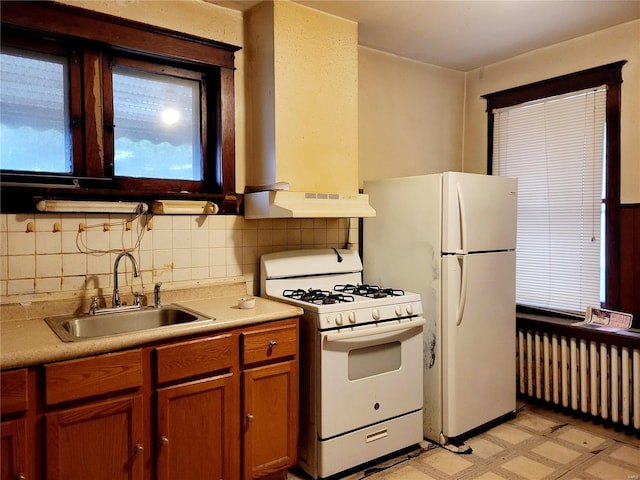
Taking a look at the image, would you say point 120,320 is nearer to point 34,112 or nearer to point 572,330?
point 34,112

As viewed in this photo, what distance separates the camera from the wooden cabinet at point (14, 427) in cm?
155

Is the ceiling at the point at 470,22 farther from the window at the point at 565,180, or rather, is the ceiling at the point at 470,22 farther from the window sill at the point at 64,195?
the window sill at the point at 64,195

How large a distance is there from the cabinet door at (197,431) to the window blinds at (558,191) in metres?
2.48

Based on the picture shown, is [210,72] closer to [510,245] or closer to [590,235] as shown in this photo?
[510,245]

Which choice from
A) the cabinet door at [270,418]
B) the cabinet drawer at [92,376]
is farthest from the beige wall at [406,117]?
the cabinet drawer at [92,376]

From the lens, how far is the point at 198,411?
200cm

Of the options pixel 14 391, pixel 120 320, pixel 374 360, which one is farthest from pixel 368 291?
pixel 14 391

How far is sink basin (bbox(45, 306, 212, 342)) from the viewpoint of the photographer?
2070 millimetres

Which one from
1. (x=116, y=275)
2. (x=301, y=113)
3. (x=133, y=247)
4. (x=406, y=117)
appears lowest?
(x=116, y=275)

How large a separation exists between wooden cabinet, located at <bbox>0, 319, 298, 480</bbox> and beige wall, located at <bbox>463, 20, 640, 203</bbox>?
7.92 ft

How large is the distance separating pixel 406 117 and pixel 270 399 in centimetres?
236

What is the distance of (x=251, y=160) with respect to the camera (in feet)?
9.14

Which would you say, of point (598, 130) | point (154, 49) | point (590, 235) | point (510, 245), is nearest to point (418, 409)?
point (510, 245)

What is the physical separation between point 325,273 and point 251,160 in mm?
833
